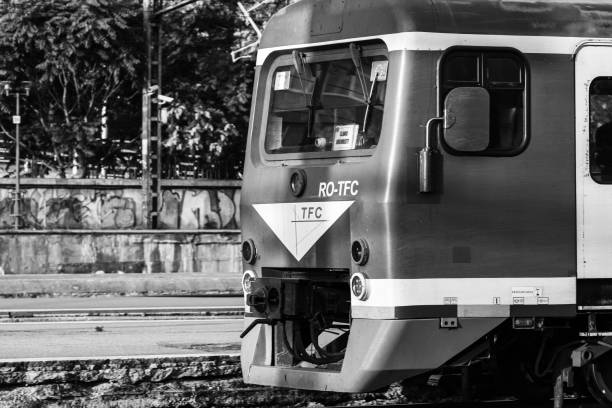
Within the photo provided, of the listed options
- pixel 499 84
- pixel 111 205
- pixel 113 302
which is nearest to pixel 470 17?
pixel 499 84

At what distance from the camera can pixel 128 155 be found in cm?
3688

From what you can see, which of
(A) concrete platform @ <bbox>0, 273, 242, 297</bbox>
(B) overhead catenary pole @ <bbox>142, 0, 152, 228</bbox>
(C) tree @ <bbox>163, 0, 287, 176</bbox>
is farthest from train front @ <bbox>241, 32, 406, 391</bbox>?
(C) tree @ <bbox>163, 0, 287, 176</bbox>

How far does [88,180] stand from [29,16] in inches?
186

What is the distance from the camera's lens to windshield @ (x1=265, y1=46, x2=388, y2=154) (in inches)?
349

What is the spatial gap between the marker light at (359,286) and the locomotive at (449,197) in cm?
1

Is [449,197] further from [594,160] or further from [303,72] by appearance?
[303,72]

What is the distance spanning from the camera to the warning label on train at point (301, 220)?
8.93 m

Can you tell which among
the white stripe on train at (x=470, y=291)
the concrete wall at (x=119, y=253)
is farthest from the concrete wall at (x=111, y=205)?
the white stripe on train at (x=470, y=291)

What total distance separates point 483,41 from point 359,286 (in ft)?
6.20

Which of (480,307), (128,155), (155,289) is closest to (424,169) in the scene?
(480,307)

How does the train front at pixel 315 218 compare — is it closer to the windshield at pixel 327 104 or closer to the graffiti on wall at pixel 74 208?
the windshield at pixel 327 104

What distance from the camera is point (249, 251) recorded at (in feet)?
31.7

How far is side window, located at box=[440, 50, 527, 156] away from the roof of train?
0.19 meters

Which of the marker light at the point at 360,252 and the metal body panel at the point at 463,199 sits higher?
the metal body panel at the point at 463,199
